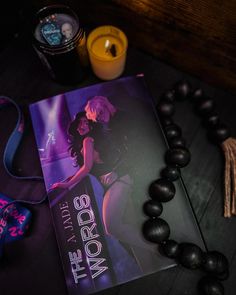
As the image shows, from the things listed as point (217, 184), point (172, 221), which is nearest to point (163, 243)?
point (172, 221)

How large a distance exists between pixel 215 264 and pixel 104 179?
10.6 inches

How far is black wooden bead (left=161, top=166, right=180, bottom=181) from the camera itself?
65 centimetres

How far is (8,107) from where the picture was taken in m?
0.77

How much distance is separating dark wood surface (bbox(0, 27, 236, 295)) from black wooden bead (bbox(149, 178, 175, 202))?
6 cm

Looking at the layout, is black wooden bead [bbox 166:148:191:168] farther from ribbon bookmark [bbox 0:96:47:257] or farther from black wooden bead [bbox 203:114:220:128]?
ribbon bookmark [bbox 0:96:47:257]

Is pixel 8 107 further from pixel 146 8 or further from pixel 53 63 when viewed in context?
pixel 146 8

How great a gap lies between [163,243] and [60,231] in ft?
0.68

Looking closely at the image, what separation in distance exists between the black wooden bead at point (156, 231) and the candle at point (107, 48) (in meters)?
0.35

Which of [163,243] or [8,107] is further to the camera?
[8,107]

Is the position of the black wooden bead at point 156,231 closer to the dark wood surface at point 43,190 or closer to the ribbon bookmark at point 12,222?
the dark wood surface at point 43,190

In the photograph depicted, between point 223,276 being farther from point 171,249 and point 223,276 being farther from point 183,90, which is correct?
point 183,90

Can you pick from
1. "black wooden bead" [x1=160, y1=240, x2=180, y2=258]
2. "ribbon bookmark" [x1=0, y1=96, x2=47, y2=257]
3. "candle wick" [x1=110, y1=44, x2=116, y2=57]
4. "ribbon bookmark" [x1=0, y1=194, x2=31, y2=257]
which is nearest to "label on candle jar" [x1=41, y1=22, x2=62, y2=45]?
"candle wick" [x1=110, y1=44, x2=116, y2=57]

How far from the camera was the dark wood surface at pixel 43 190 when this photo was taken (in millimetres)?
613

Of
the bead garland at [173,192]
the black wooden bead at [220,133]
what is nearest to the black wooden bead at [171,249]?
the bead garland at [173,192]
